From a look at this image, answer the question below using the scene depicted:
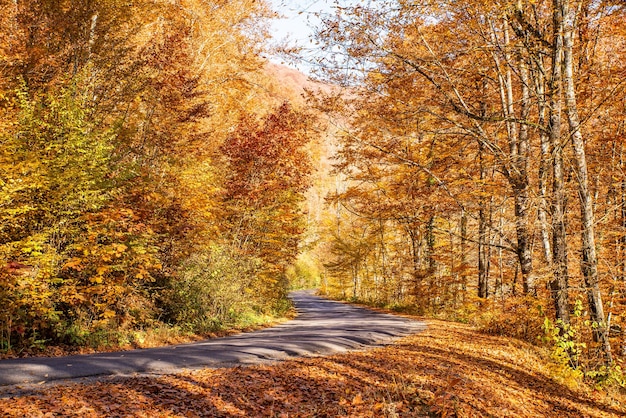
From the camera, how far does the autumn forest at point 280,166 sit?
29.5 feet

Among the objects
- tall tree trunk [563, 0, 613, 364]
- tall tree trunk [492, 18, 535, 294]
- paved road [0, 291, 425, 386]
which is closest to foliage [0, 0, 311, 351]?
paved road [0, 291, 425, 386]

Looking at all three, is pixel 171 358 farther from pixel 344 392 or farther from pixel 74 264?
pixel 74 264

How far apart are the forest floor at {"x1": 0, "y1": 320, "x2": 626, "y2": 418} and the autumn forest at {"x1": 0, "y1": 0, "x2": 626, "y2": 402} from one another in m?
1.12

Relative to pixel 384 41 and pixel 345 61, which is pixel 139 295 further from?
pixel 384 41

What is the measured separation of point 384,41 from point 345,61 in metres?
0.93

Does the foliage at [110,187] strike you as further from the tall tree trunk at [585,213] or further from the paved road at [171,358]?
the tall tree trunk at [585,213]

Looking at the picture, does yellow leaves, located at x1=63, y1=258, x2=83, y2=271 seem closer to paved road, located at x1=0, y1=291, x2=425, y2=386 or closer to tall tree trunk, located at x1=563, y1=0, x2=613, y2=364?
paved road, located at x1=0, y1=291, x2=425, y2=386

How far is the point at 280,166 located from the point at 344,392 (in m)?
13.2

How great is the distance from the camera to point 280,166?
61.1ft

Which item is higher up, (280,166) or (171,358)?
(280,166)

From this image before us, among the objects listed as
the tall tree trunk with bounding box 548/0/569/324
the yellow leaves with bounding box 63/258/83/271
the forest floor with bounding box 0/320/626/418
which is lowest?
the forest floor with bounding box 0/320/626/418

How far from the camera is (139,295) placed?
12195 millimetres

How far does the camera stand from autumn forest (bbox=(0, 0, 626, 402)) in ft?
29.5

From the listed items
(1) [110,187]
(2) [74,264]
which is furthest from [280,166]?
(2) [74,264]
